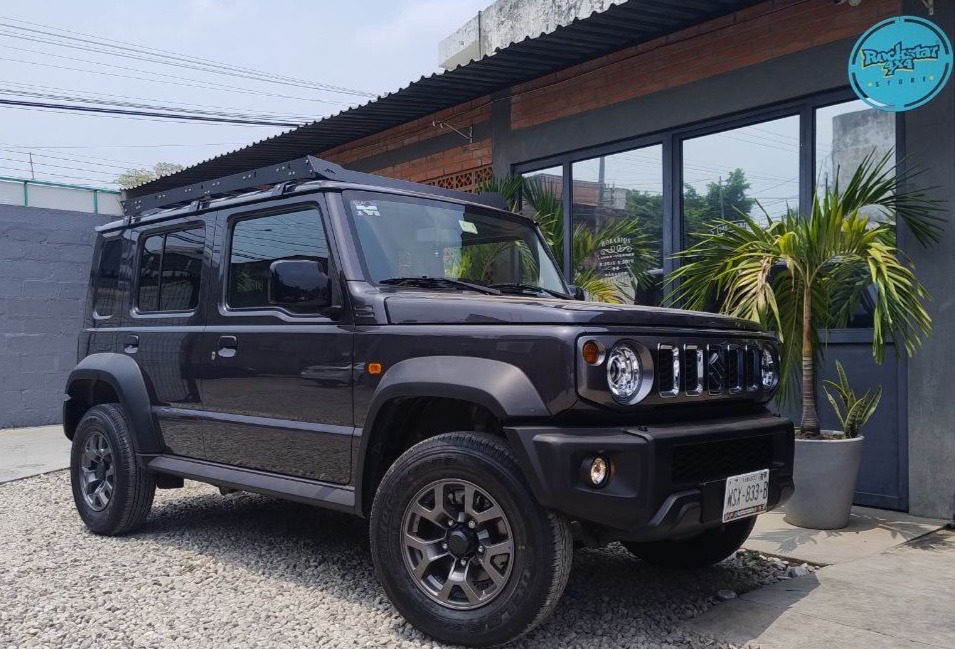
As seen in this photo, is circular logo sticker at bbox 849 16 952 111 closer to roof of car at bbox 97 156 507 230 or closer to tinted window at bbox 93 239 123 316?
roof of car at bbox 97 156 507 230

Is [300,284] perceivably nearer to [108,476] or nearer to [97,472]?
[108,476]

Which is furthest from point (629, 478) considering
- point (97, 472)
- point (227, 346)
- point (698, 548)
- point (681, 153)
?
point (681, 153)

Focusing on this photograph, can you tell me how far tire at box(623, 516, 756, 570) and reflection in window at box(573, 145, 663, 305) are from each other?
3.30 meters

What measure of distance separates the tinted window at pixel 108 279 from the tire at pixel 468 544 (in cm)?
290

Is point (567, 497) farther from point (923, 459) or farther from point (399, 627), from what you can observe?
point (923, 459)

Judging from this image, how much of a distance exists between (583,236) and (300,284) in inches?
180

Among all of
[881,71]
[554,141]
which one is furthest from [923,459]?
[554,141]

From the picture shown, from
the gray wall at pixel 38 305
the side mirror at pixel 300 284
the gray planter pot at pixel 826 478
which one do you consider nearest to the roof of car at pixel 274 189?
the side mirror at pixel 300 284

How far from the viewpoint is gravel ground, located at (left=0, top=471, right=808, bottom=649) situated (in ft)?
11.5

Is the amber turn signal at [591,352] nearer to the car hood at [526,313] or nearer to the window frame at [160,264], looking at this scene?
the car hood at [526,313]

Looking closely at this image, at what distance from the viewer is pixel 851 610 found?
12.3 feet

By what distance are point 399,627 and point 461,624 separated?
415 millimetres

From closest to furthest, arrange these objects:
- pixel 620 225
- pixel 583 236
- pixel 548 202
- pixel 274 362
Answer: pixel 274 362, pixel 620 225, pixel 583 236, pixel 548 202

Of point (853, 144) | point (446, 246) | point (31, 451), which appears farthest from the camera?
point (31, 451)
